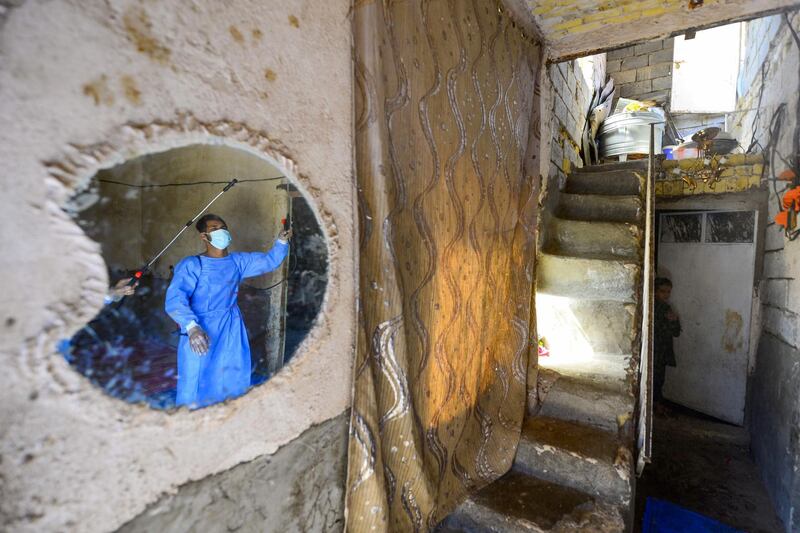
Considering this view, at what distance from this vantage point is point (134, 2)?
2.15 feet

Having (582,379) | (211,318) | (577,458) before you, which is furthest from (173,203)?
(582,379)

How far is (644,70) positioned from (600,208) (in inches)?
196

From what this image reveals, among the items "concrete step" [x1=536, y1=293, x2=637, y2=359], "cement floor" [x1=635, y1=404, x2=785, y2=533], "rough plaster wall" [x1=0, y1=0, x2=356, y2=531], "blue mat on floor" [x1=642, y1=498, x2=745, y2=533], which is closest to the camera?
"rough plaster wall" [x1=0, y1=0, x2=356, y2=531]

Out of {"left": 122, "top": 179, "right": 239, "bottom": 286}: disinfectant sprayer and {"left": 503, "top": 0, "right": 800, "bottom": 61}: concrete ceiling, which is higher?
{"left": 503, "top": 0, "right": 800, "bottom": 61}: concrete ceiling

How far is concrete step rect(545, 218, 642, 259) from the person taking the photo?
2545 mm

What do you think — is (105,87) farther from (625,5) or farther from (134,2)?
(625,5)

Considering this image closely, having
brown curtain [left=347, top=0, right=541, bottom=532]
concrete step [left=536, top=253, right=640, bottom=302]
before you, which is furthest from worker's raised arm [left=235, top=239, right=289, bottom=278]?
concrete step [left=536, top=253, right=640, bottom=302]

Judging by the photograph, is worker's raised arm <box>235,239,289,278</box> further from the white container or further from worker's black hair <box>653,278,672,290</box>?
the white container

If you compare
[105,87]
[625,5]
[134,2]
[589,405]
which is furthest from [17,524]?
[625,5]

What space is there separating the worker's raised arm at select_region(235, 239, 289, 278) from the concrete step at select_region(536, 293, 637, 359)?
2.07m

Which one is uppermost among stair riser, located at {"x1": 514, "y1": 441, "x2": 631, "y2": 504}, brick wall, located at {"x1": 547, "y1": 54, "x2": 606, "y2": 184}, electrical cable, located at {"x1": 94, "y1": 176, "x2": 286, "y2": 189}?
brick wall, located at {"x1": 547, "y1": 54, "x2": 606, "y2": 184}

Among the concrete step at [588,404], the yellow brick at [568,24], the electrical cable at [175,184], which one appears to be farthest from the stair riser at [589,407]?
the yellow brick at [568,24]

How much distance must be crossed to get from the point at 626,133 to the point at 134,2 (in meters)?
4.91

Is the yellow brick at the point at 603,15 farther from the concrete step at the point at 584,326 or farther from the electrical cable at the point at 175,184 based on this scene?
the electrical cable at the point at 175,184
